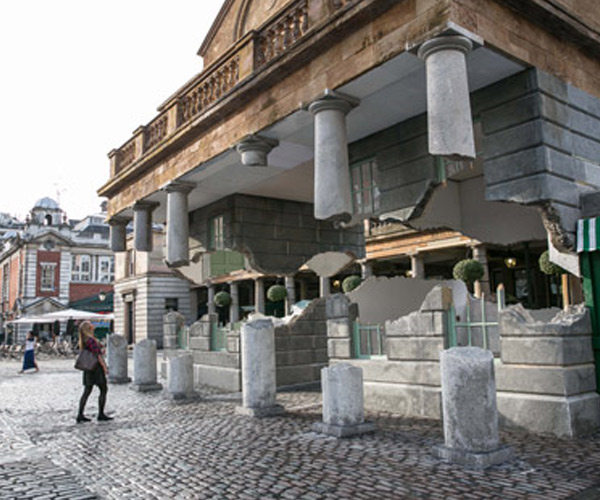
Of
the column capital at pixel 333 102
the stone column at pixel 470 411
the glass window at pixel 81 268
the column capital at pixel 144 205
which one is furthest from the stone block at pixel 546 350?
the glass window at pixel 81 268

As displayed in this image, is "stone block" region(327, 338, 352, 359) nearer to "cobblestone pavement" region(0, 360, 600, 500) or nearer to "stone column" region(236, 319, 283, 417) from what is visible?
"cobblestone pavement" region(0, 360, 600, 500)

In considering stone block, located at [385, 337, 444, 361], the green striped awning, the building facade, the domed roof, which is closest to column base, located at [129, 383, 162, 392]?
stone block, located at [385, 337, 444, 361]

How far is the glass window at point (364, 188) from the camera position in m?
12.4

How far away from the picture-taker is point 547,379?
7660 millimetres

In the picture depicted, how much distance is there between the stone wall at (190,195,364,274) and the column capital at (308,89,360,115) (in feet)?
25.1

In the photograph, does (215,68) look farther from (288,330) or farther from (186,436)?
(186,436)

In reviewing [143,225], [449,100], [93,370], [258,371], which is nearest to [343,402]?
[258,371]

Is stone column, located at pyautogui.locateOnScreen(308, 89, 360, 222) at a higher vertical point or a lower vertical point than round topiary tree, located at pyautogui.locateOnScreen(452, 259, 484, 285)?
higher

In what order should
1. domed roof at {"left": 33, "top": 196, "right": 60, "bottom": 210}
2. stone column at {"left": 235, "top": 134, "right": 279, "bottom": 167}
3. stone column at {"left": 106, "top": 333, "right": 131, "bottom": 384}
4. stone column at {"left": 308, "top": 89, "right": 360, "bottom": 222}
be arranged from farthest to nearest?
domed roof at {"left": 33, "top": 196, "right": 60, "bottom": 210} < stone column at {"left": 106, "top": 333, "right": 131, "bottom": 384} < stone column at {"left": 235, "top": 134, "right": 279, "bottom": 167} < stone column at {"left": 308, "top": 89, "right": 360, "bottom": 222}

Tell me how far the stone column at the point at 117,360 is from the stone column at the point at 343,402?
10.5 meters

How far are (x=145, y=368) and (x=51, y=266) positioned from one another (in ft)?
153

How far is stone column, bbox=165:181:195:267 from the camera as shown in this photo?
14203mm

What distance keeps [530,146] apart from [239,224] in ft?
33.2

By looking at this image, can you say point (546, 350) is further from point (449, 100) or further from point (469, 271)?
point (469, 271)
